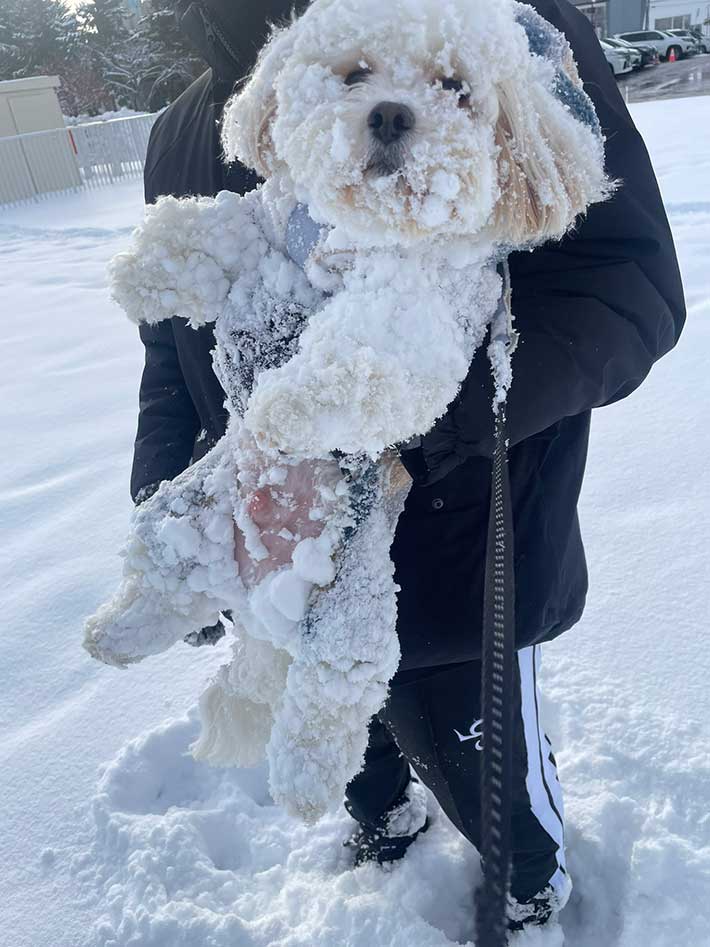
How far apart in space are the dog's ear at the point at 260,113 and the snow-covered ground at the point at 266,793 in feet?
4.44

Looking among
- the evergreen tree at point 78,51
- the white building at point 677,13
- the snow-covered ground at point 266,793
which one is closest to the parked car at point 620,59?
the white building at point 677,13

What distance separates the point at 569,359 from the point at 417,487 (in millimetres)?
313

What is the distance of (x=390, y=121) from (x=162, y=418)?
0.78 m

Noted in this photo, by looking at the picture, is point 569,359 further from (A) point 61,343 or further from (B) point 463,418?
(A) point 61,343

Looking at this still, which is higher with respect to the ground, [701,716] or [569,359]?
[569,359]

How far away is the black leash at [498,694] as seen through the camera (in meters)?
0.79

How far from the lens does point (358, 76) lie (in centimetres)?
100

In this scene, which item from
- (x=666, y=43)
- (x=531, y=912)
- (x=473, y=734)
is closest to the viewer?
(x=473, y=734)

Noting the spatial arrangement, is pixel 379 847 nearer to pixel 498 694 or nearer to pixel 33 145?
pixel 498 694

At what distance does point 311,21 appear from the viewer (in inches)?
39.2

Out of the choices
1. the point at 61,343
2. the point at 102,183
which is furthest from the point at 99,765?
the point at 102,183

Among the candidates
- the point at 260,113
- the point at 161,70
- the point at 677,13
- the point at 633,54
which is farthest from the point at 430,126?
the point at 677,13

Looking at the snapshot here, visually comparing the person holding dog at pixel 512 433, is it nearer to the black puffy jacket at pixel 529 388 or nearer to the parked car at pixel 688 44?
the black puffy jacket at pixel 529 388

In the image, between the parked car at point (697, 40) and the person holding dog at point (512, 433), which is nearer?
the person holding dog at point (512, 433)
